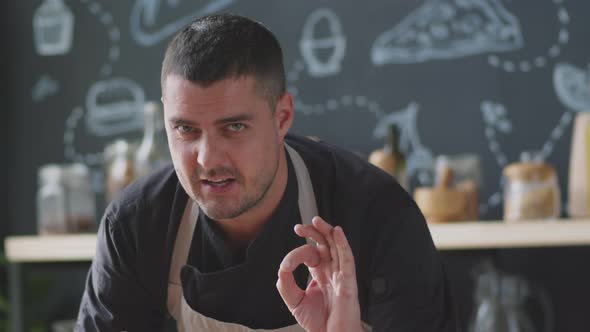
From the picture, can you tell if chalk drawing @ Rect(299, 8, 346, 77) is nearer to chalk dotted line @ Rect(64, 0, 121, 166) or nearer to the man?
chalk dotted line @ Rect(64, 0, 121, 166)

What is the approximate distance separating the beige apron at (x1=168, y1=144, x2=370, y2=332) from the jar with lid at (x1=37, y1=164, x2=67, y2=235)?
1.19 m

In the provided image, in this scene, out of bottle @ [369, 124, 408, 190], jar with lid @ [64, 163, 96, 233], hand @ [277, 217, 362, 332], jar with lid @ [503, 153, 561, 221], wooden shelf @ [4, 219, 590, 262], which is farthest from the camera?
jar with lid @ [64, 163, 96, 233]

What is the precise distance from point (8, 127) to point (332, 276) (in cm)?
204

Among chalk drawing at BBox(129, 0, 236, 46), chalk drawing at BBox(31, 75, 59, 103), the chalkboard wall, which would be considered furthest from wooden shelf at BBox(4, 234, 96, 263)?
chalk drawing at BBox(129, 0, 236, 46)

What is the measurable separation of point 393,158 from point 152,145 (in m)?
0.74

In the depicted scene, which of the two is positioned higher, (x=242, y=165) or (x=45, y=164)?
(x=242, y=165)

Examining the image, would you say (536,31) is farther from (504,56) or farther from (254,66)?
(254,66)

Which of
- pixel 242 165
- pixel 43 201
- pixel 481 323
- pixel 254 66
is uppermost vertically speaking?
pixel 254 66

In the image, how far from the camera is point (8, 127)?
3.14 meters

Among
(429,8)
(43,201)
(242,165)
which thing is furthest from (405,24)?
(242,165)

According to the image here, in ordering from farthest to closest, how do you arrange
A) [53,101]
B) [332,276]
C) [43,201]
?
[53,101] < [43,201] < [332,276]

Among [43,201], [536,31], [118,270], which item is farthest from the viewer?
[43,201]

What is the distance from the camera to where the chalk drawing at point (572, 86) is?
2.44 metres

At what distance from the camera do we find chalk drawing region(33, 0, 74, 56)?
3.07 m
